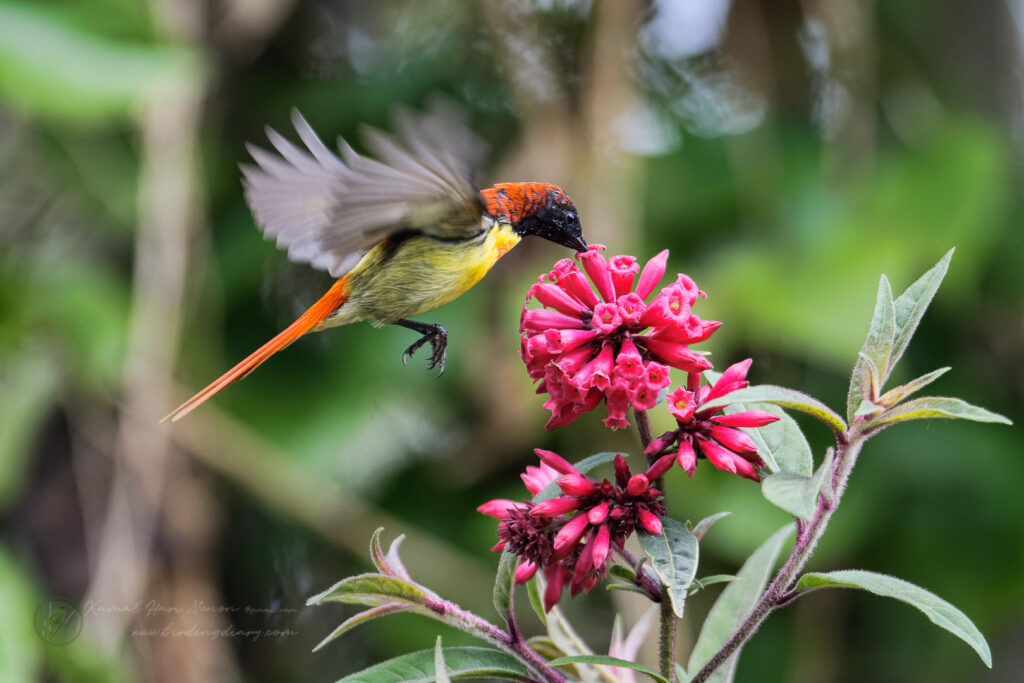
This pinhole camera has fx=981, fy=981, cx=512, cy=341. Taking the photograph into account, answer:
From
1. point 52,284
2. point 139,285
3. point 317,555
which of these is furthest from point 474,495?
point 52,284

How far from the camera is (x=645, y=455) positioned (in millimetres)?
1336

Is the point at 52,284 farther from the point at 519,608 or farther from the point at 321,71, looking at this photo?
the point at 519,608

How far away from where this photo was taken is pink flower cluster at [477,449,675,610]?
1.30 meters

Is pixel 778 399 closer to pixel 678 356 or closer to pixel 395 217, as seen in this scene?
pixel 678 356

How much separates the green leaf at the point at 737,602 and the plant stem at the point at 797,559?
0.31 meters

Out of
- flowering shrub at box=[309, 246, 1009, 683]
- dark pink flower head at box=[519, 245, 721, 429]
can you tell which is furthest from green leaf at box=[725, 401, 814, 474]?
dark pink flower head at box=[519, 245, 721, 429]

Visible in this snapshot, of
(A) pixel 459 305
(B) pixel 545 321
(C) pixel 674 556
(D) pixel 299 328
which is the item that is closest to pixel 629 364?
(B) pixel 545 321

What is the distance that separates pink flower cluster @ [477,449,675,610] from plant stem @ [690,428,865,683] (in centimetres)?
18

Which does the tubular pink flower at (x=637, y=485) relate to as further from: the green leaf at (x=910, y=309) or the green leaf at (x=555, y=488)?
the green leaf at (x=910, y=309)

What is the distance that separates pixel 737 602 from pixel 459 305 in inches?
113

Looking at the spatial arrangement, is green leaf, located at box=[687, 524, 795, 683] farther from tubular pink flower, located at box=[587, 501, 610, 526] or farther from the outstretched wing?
the outstretched wing

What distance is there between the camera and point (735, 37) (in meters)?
5.12

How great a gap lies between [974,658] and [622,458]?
4.10 meters

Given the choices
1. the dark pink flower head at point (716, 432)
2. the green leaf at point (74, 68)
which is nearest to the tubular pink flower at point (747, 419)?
the dark pink flower head at point (716, 432)
